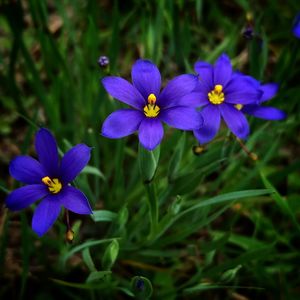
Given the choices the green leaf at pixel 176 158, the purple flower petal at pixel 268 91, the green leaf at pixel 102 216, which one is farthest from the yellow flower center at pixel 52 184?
the purple flower petal at pixel 268 91

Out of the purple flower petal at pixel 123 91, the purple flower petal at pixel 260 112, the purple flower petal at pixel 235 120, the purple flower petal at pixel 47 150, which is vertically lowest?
the purple flower petal at pixel 47 150

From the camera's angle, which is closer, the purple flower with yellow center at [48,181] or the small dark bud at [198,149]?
the purple flower with yellow center at [48,181]

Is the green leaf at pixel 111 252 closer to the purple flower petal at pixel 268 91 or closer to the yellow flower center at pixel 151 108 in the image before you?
the yellow flower center at pixel 151 108

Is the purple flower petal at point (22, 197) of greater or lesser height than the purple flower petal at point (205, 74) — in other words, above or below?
below

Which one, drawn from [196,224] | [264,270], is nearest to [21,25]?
[196,224]

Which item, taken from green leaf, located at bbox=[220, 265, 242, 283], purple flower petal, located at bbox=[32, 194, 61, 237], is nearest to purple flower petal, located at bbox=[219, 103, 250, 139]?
green leaf, located at bbox=[220, 265, 242, 283]

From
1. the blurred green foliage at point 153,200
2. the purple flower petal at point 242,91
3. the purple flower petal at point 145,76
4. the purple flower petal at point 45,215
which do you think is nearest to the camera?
the purple flower petal at point 45,215

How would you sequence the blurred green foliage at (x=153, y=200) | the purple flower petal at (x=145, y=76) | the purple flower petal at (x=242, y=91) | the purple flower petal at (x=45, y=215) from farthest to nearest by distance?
the blurred green foliage at (x=153, y=200), the purple flower petal at (x=242, y=91), the purple flower petal at (x=145, y=76), the purple flower petal at (x=45, y=215)
